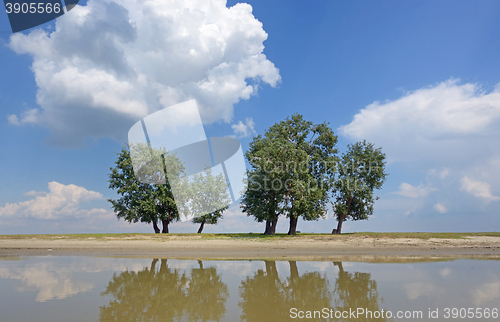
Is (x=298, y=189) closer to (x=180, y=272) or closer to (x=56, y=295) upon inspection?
(x=180, y=272)

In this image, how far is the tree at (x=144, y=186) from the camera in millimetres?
40875

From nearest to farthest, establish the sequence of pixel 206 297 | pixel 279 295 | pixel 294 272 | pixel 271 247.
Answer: pixel 206 297 < pixel 279 295 < pixel 294 272 < pixel 271 247

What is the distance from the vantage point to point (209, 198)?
44.0 metres

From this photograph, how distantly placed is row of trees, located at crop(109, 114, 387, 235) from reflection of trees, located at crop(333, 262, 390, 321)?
62.9ft

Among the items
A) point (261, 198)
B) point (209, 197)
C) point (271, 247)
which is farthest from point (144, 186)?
point (271, 247)

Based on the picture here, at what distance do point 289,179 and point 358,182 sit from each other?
1069 centimetres

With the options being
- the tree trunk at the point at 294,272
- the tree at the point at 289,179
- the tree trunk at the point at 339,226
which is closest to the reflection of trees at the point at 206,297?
the tree trunk at the point at 294,272

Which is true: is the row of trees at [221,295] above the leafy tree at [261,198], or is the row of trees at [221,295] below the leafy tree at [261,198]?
below

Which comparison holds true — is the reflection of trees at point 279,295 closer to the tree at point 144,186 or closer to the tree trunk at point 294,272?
the tree trunk at point 294,272

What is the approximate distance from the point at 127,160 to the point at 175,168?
7099 millimetres

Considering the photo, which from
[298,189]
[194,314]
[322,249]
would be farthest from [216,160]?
[194,314]

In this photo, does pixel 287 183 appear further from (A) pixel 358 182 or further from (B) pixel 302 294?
(B) pixel 302 294

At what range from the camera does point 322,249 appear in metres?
24.0

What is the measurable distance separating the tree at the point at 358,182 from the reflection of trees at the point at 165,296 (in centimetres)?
2776
